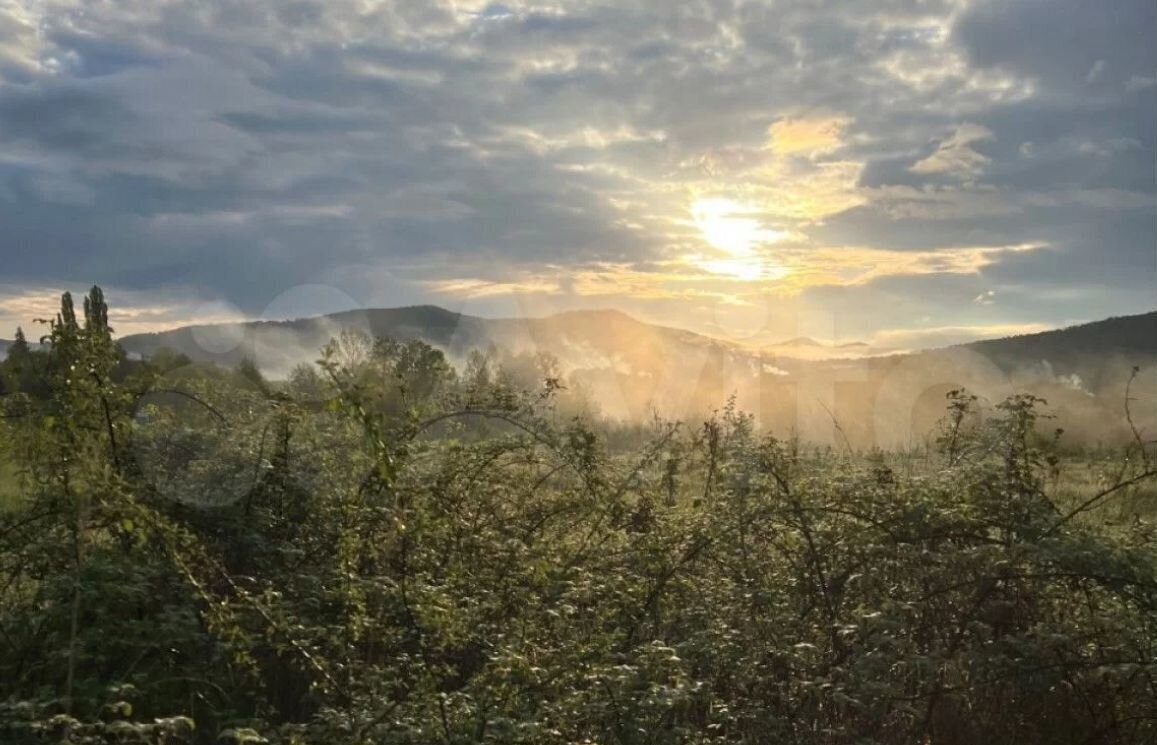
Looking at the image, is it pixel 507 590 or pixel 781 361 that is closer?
pixel 507 590

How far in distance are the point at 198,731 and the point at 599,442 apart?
11.2ft

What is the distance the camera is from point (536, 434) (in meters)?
6.91

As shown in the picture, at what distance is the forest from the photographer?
14.1 ft

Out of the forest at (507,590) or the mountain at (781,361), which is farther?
the mountain at (781,361)

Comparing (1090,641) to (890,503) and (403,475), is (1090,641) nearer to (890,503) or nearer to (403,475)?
(890,503)

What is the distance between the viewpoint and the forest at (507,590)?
4.30 meters

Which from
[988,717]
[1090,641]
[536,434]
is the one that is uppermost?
[536,434]

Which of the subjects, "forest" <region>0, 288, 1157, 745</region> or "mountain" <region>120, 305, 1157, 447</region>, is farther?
"mountain" <region>120, 305, 1157, 447</region>

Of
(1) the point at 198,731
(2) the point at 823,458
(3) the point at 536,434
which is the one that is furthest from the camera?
(2) the point at 823,458

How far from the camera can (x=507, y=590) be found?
18.2 ft

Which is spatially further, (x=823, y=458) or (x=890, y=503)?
(x=823, y=458)

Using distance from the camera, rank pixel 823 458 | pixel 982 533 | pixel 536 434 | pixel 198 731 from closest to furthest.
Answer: pixel 198 731, pixel 982 533, pixel 536 434, pixel 823 458

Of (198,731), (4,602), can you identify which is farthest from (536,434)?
(4,602)

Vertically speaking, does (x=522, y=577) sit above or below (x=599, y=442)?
below
